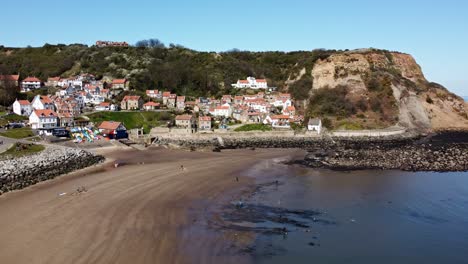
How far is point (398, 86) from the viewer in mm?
73188

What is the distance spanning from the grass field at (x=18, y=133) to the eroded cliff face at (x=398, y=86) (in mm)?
54870

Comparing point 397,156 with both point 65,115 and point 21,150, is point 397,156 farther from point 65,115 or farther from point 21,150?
point 65,115

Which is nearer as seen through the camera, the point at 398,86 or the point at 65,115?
the point at 65,115

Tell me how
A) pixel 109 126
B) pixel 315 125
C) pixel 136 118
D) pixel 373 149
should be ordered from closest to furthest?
pixel 373 149 → pixel 109 126 → pixel 315 125 → pixel 136 118

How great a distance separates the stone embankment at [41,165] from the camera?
29.3 metres

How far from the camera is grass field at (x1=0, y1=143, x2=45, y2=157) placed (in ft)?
119

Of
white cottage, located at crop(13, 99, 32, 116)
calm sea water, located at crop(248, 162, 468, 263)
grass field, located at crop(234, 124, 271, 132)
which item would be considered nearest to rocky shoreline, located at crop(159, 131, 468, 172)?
grass field, located at crop(234, 124, 271, 132)

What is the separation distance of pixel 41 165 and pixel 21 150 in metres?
6.25

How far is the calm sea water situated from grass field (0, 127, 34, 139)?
101 feet

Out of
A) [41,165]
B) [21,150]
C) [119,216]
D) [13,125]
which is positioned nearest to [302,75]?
[13,125]

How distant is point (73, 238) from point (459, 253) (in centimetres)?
1995

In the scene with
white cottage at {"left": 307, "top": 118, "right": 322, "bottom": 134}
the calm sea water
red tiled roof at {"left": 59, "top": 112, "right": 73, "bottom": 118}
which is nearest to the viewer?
the calm sea water

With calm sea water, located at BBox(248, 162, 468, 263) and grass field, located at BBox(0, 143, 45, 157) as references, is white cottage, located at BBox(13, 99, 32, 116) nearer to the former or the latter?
grass field, located at BBox(0, 143, 45, 157)

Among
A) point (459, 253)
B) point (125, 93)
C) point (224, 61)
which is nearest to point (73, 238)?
point (459, 253)
